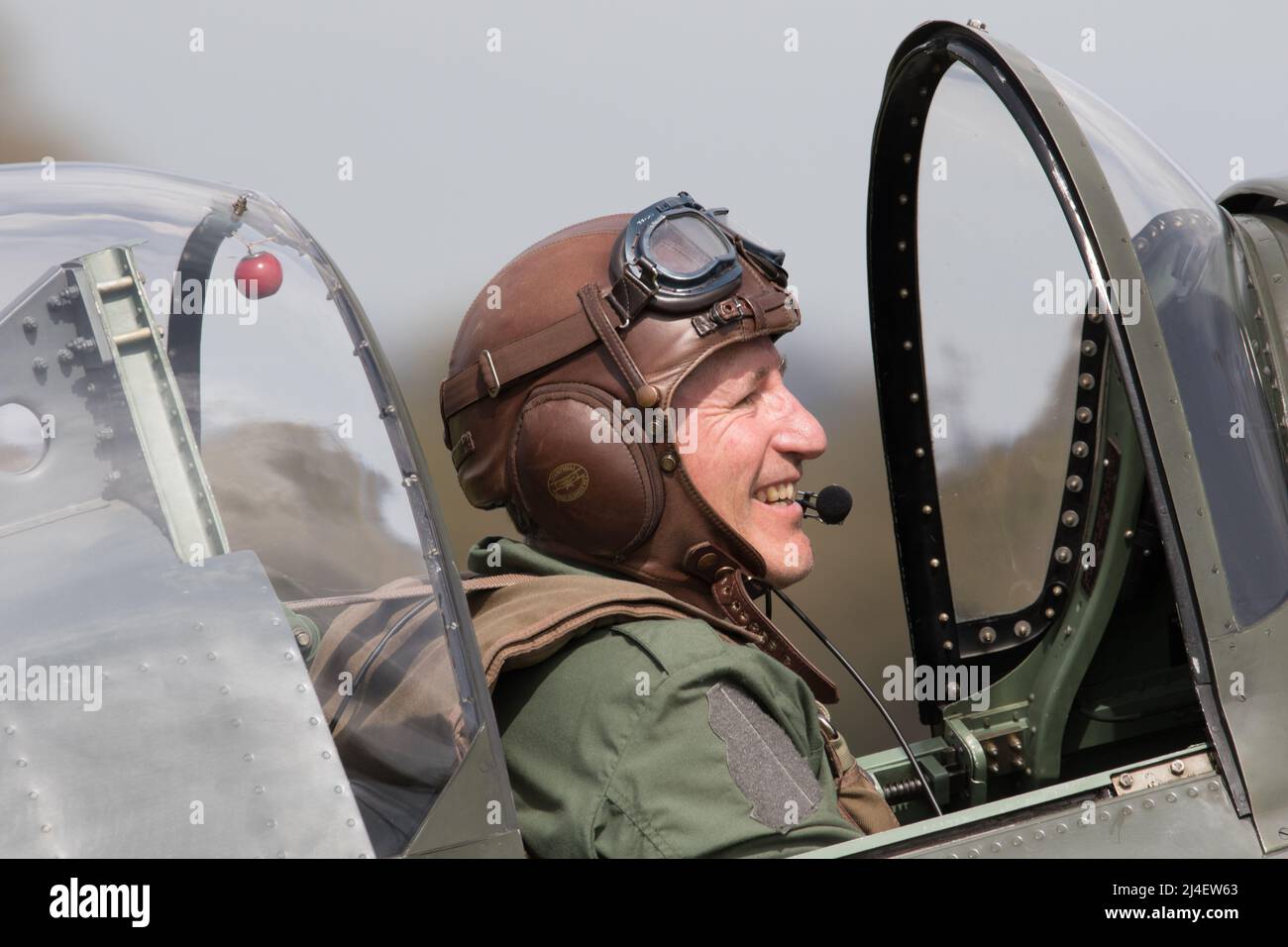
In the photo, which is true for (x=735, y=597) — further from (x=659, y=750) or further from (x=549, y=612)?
(x=659, y=750)

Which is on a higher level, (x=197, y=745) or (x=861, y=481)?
(x=197, y=745)

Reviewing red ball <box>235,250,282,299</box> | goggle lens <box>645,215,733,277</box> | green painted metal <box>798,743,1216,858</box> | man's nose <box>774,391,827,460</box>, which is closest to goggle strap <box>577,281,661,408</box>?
goggle lens <box>645,215,733,277</box>

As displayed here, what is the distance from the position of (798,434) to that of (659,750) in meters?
0.66

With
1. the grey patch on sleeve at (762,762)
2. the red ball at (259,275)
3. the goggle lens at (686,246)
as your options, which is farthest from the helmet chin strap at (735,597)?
the red ball at (259,275)

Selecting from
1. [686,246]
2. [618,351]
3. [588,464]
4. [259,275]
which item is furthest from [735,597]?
[259,275]

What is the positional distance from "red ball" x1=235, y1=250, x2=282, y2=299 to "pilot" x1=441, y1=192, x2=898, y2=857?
1.42 ft

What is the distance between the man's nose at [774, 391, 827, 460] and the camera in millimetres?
2016

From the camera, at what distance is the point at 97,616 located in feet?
4.26

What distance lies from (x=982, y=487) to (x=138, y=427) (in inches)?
67.5

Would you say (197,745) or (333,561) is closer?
(197,745)
